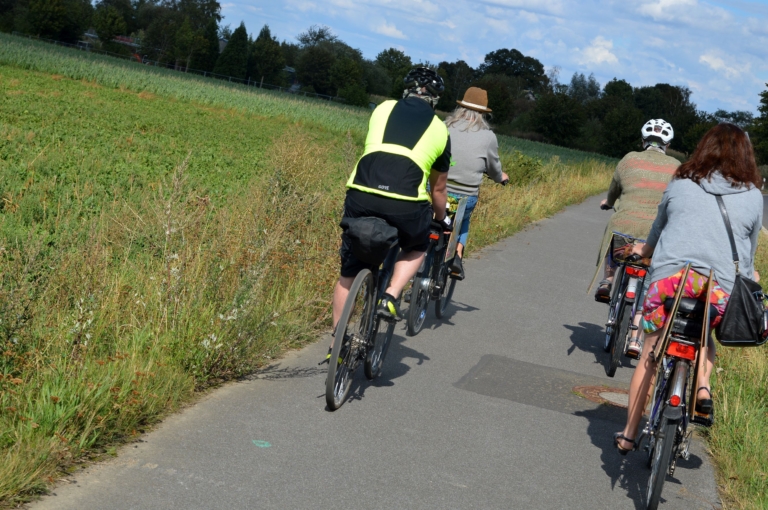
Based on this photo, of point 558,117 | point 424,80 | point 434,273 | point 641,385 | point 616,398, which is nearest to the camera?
point 641,385

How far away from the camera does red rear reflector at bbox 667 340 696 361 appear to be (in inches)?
181

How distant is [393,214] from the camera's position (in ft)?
17.5

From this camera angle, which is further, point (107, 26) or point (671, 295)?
point (107, 26)

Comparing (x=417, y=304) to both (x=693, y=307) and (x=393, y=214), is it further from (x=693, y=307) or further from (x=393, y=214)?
(x=693, y=307)

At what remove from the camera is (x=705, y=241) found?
464cm

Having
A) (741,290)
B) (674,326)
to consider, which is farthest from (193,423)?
(741,290)

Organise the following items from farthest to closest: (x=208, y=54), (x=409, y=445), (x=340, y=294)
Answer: (x=208, y=54), (x=340, y=294), (x=409, y=445)

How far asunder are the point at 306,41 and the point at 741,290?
501ft

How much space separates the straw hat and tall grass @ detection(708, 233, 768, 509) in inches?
120

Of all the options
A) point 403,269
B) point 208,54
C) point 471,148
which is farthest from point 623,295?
point 208,54

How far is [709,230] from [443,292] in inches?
158

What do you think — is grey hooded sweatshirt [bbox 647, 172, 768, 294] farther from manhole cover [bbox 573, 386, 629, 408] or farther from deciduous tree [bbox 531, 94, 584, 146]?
deciduous tree [bbox 531, 94, 584, 146]

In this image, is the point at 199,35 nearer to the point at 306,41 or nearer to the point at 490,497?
the point at 306,41

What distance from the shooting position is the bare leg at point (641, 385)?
4.86 meters
